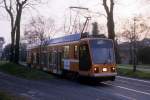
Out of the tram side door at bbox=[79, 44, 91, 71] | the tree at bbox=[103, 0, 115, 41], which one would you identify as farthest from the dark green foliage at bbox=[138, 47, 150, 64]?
the tram side door at bbox=[79, 44, 91, 71]

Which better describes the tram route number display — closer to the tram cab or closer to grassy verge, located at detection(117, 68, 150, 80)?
the tram cab

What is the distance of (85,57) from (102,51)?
1168 millimetres

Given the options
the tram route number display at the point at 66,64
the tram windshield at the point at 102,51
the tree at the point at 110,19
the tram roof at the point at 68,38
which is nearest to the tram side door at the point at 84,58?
the tram windshield at the point at 102,51

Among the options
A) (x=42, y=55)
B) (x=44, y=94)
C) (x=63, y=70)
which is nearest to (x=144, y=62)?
(x=42, y=55)

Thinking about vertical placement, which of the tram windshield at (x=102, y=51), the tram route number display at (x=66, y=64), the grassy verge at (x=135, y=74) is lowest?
the grassy verge at (x=135, y=74)

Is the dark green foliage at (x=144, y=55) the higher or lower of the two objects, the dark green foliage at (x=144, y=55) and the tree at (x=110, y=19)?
the lower

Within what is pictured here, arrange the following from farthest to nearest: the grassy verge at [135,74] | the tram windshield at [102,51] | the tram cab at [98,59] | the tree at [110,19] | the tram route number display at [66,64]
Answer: the tree at [110,19] → the grassy verge at [135,74] → the tram route number display at [66,64] → the tram windshield at [102,51] → the tram cab at [98,59]

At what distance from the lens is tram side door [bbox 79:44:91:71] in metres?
25.7

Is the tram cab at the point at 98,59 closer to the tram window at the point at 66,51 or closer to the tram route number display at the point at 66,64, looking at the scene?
the tram route number display at the point at 66,64

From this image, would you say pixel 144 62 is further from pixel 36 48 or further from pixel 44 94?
pixel 44 94

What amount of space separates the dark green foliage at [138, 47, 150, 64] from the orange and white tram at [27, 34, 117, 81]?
4939 centimetres

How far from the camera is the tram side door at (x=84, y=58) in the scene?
25.7 m

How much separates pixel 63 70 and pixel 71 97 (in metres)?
12.1

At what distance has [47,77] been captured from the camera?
103 feet
